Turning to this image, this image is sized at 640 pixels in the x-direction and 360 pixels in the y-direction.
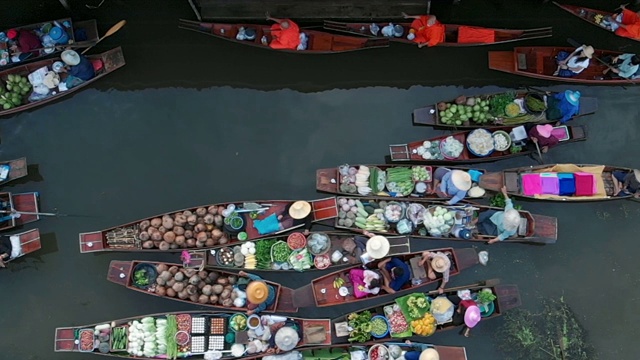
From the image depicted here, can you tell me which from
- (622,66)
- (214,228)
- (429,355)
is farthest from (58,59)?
(622,66)

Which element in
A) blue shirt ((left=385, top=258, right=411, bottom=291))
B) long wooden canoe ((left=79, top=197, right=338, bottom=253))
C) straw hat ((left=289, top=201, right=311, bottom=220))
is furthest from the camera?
long wooden canoe ((left=79, top=197, right=338, bottom=253))

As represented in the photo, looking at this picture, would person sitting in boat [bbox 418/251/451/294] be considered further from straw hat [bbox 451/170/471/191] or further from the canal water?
straw hat [bbox 451/170/471/191]

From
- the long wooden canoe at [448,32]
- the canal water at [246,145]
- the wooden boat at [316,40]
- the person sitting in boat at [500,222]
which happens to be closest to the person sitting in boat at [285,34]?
the wooden boat at [316,40]

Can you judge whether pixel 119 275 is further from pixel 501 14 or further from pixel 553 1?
pixel 553 1

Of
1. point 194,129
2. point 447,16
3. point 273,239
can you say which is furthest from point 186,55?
point 447,16

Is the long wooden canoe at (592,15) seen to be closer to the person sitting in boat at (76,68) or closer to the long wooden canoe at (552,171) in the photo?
the long wooden canoe at (552,171)

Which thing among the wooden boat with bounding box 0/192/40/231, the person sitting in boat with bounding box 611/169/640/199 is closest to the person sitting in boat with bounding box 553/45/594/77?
the person sitting in boat with bounding box 611/169/640/199

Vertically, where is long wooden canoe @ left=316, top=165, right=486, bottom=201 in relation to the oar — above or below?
below
